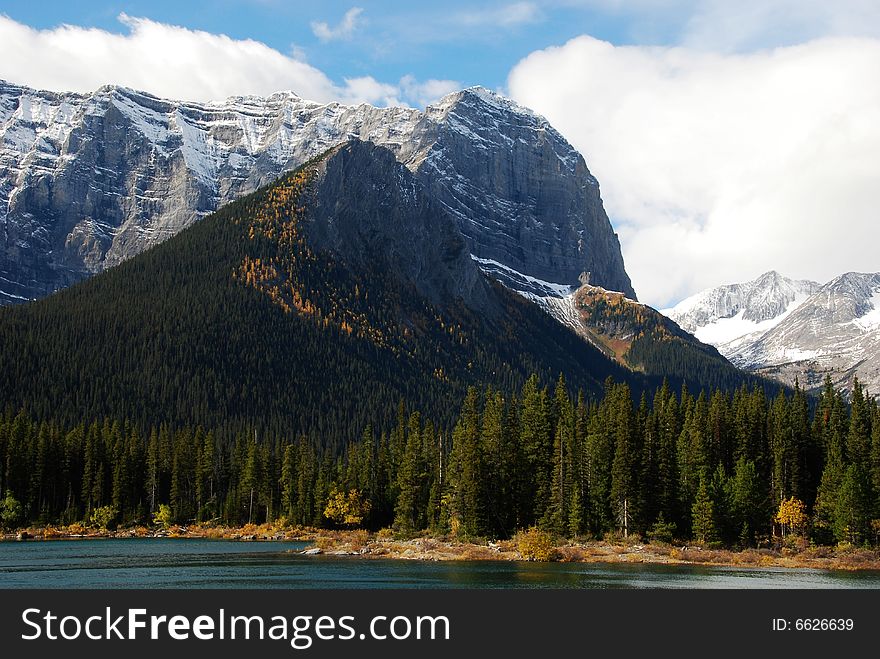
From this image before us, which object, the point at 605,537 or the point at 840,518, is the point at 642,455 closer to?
the point at 605,537

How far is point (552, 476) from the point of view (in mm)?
122688

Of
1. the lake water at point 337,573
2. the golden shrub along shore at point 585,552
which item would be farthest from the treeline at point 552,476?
the lake water at point 337,573

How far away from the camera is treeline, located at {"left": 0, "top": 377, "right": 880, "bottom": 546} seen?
114312 millimetres

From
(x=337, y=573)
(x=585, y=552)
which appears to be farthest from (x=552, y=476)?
(x=337, y=573)

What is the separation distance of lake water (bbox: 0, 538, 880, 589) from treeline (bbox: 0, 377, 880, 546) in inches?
734

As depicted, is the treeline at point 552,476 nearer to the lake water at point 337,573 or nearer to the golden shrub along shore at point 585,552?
the golden shrub along shore at point 585,552

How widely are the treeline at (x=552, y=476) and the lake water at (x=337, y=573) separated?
61.2 ft

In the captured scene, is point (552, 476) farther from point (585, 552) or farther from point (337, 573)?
point (337, 573)

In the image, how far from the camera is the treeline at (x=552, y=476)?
375ft

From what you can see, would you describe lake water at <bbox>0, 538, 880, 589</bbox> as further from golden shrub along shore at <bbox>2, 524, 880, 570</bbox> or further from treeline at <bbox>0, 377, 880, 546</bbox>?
treeline at <bbox>0, 377, 880, 546</bbox>

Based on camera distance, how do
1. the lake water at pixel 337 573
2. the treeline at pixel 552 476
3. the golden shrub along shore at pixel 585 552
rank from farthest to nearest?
the treeline at pixel 552 476 → the golden shrub along shore at pixel 585 552 → the lake water at pixel 337 573

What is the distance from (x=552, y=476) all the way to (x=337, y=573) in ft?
137
